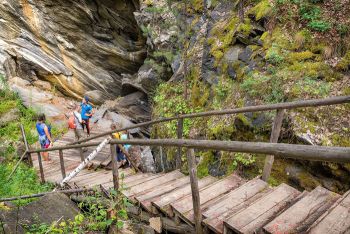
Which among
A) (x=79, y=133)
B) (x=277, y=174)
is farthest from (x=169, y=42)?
(x=277, y=174)

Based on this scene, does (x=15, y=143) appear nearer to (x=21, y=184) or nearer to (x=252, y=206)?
(x=21, y=184)

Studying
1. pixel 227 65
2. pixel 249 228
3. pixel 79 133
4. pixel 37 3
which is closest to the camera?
pixel 249 228

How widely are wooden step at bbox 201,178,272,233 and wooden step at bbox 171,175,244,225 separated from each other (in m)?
0.20

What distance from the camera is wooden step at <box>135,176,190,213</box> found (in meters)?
4.00

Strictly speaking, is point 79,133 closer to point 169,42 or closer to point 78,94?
point 169,42

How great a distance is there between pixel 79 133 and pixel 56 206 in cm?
794

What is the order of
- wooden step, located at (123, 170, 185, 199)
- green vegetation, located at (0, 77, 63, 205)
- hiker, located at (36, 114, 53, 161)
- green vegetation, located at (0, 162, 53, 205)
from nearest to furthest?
wooden step, located at (123, 170, 185, 199) < green vegetation, located at (0, 162, 53, 205) < green vegetation, located at (0, 77, 63, 205) < hiker, located at (36, 114, 53, 161)

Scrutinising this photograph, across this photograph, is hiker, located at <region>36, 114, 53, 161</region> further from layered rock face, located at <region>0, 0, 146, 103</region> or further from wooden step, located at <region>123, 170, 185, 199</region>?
layered rock face, located at <region>0, 0, 146, 103</region>

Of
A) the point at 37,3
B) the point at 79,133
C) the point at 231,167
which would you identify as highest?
the point at 37,3

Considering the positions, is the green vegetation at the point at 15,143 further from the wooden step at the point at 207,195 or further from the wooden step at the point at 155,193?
the wooden step at the point at 207,195

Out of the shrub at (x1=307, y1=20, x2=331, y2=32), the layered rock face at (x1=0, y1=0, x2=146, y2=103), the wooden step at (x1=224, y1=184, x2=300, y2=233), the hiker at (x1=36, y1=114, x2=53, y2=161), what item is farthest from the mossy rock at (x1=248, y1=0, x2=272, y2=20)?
the layered rock face at (x1=0, y1=0, x2=146, y2=103)

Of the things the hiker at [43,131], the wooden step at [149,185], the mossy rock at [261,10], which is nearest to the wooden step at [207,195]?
the wooden step at [149,185]

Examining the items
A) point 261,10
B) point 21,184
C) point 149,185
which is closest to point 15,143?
point 21,184

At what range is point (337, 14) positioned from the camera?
716 cm
